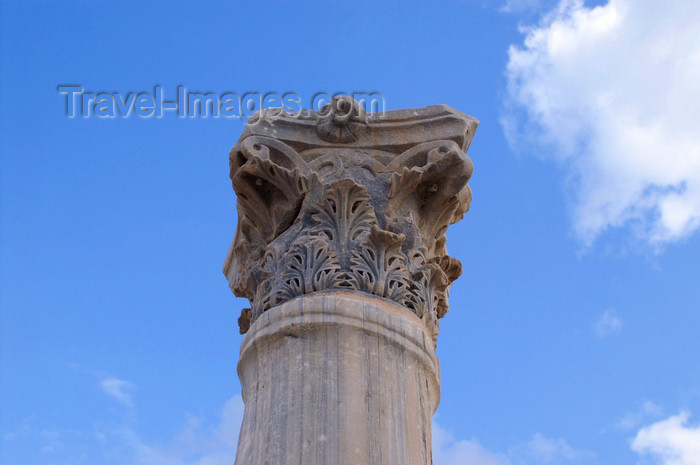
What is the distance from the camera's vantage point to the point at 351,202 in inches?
312

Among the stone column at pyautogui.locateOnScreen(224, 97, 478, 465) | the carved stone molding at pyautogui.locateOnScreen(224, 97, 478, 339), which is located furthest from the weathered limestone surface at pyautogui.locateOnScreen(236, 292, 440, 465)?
the carved stone molding at pyautogui.locateOnScreen(224, 97, 478, 339)

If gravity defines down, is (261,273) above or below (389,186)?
below

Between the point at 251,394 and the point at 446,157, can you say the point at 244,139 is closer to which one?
the point at 446,157

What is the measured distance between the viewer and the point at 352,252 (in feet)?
25.1

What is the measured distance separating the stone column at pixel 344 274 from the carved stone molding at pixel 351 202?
13mm

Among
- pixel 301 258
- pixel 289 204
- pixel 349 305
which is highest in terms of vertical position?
pixel 289 204

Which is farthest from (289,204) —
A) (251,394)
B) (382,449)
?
(382,449)

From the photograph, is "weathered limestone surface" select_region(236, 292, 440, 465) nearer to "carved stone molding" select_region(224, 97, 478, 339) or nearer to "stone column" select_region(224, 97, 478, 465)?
"stone column" select_region(224, 97, 478, 465)

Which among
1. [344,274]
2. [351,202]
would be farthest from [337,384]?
[351,202]

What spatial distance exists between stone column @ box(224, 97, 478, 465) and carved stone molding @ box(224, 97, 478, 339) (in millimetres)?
13

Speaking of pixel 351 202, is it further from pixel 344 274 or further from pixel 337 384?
pixel 337 384

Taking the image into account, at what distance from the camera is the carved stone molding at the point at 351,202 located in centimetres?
760

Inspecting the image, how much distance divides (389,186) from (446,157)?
58 cm

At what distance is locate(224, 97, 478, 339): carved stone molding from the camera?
760cm
